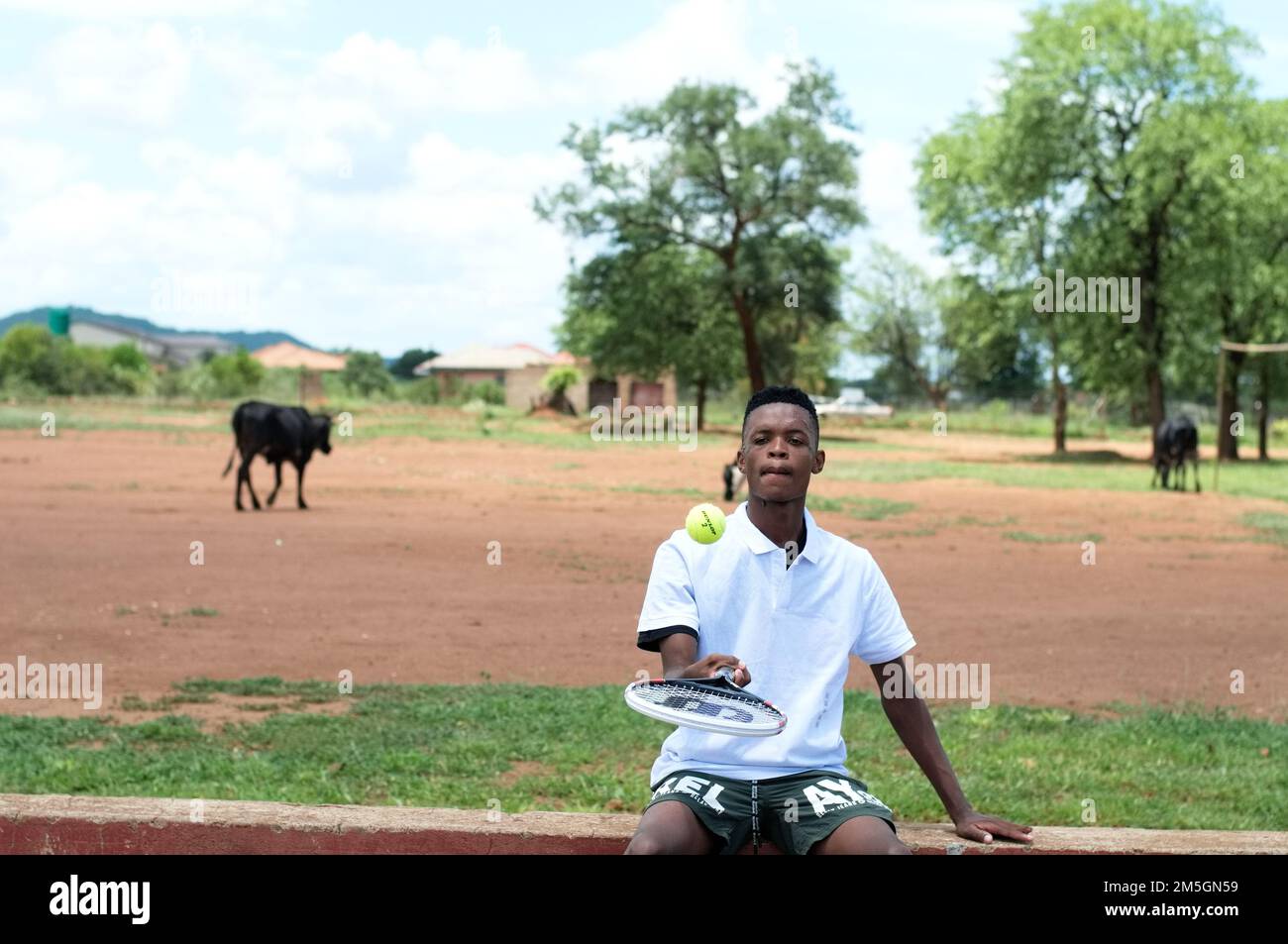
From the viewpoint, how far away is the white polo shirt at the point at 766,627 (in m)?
3.84

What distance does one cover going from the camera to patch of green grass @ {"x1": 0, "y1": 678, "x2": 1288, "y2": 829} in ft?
20.7

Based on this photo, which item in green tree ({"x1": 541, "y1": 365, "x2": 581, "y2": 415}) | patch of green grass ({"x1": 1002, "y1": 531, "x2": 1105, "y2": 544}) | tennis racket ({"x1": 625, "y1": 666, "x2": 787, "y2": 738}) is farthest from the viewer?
green tree ({"x1": 541, "y1": 365, "x2": 581, "y2": 415})

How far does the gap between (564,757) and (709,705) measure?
375 centimetres

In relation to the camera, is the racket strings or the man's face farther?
the man's face

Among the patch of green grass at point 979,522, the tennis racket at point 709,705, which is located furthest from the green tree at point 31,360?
the tennis racket at point 709,705

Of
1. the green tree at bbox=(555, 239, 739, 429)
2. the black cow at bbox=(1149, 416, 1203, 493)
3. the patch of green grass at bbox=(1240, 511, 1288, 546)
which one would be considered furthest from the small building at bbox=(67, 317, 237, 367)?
the patch of green grass at bbox=(1240, 511, 1288, 546)

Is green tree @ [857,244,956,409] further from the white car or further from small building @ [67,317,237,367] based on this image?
small building @ [67,317,237,367]

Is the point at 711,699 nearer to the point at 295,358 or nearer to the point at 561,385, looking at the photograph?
the point at 561,385

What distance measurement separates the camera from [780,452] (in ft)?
12.9

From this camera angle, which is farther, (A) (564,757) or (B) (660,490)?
(B) (660,490)

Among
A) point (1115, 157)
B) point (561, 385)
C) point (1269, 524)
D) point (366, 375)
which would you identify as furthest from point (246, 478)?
point (366, 375)

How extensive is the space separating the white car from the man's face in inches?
2868

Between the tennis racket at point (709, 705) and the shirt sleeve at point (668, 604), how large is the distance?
0.62 feet

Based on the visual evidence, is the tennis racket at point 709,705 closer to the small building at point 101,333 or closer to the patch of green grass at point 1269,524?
the patch of green grass at point 1269,524
